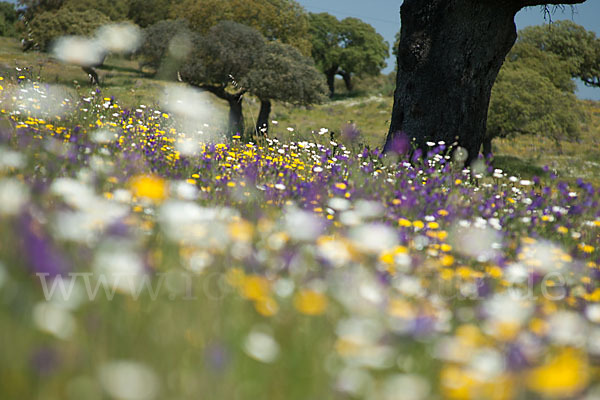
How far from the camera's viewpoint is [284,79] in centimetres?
1652

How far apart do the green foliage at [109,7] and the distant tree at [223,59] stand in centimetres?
2764

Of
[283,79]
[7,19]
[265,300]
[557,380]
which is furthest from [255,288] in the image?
[7,19]

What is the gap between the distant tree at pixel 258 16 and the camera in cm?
2608

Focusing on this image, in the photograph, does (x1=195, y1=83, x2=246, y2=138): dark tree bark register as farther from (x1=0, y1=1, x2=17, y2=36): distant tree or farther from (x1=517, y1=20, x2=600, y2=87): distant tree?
(x1=0, y1=1, x2=17, y2=36): distant tree

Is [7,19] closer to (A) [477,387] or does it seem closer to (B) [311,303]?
(B) [311,303]

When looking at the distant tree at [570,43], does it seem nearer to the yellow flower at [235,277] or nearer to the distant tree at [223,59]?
the distant tree at [223,59]

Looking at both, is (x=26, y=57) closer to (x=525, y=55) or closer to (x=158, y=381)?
(x=525, y=55)

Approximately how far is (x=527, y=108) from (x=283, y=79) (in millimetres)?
8869

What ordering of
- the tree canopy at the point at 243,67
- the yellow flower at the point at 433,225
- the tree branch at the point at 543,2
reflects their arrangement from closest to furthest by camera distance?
the yellow flower at the point at 433,225
the tree branch at the point at 543,2
the tree canopy at the point at 243,67

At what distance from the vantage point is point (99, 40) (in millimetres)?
23641

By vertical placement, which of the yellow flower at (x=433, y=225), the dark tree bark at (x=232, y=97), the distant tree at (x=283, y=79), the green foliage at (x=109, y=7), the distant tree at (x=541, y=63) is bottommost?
the yellow flower at (x=433, y=225)

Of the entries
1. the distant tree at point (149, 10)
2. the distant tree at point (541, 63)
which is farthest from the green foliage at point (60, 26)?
the distant tree at point (541, 63)

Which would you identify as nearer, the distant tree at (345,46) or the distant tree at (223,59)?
the distant tree at (223,59)

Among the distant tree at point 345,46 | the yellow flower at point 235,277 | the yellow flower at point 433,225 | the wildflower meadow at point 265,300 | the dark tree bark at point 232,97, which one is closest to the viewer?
the wildflower meadow at point 265,300
